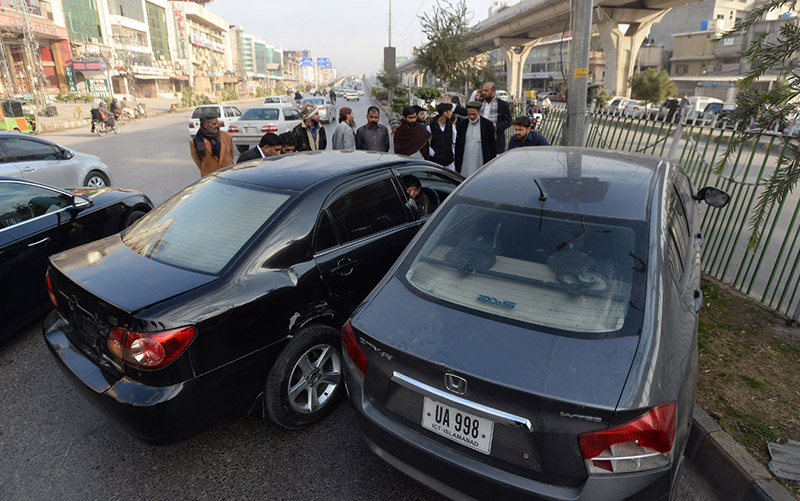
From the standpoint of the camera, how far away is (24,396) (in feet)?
10.9

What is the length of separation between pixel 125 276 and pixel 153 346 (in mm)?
584

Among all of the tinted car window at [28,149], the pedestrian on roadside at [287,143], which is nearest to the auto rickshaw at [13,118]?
the tinted car window at [28,149]

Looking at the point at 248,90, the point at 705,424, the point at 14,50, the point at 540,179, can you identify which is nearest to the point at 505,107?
the point at 540,179

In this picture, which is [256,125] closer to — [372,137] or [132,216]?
[372,137]

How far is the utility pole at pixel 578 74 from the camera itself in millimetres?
6789

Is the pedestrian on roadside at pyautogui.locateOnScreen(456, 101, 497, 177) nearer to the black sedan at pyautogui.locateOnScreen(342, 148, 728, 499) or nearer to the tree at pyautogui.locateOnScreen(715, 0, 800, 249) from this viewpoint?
the tree at pyautogui.locateOnScreen(715, 0, 800, 249)

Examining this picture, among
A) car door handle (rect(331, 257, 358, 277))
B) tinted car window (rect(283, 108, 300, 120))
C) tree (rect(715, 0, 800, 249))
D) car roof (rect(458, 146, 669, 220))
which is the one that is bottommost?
tinted car window (rect(283, 108, 300, 120))

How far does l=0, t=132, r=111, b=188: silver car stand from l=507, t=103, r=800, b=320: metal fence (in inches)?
347

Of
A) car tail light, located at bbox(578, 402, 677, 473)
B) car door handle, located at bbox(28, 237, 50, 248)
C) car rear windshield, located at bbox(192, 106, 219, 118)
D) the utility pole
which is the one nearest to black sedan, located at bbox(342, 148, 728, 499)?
car tail light, located at bbox(578, 402, 677, 473)

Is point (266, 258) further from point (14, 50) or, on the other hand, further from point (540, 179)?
point (14, 50)

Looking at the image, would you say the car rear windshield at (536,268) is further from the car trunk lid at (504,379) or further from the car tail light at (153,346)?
the car tail light at (153,346)

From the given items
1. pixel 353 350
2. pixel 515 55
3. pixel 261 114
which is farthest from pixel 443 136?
pixel 515 55

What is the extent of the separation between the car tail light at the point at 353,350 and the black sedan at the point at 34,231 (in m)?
3.11

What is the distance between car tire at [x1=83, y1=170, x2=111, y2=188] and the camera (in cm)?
839
